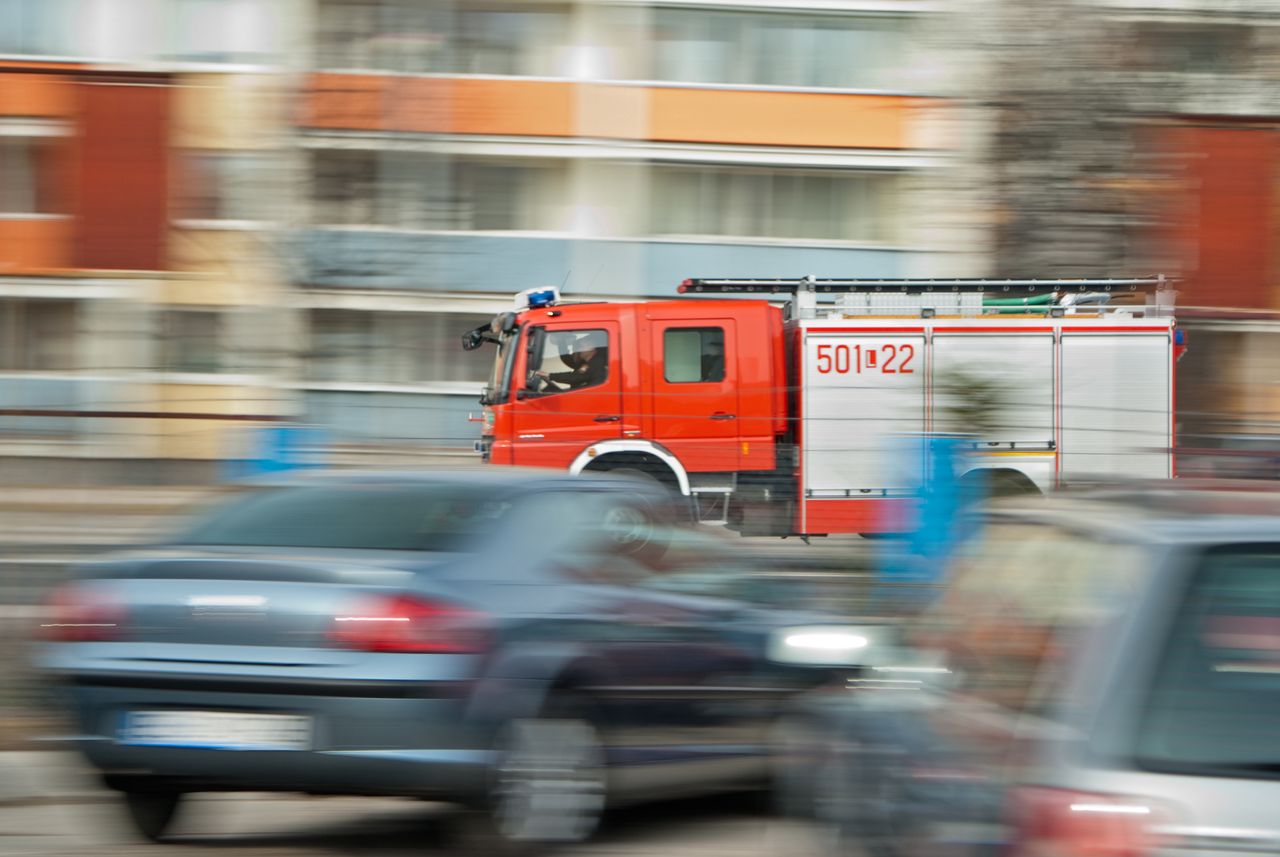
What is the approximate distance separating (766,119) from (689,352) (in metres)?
15.3

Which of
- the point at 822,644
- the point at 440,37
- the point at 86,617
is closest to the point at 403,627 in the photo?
the point at 86,617

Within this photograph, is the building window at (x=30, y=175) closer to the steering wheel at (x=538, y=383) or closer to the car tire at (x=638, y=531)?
the steering wheel at (x=538, y=383)

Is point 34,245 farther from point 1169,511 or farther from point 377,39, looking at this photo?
point 1169,511

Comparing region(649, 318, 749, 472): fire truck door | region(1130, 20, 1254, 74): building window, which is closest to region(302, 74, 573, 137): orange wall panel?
region(649, 318, 749, 472): fire truck door

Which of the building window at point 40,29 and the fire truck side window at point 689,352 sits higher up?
the building window at point 40,29

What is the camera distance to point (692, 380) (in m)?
16.4

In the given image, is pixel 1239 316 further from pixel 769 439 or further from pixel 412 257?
pixel 412 257

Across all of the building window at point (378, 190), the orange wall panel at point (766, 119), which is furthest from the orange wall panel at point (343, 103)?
the orange wall panel at point (766, 119)

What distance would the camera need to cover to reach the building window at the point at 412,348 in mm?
29000

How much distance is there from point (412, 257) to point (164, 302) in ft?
45.1

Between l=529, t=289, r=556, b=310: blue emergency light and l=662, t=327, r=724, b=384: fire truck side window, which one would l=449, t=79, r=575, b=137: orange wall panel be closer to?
l=529, t=289, r=556, b=310: blue emergency light

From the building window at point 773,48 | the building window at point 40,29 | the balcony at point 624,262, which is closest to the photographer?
the balcony at point 624,262

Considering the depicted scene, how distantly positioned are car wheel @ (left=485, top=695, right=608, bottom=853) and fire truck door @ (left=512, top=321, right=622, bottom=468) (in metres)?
10.2

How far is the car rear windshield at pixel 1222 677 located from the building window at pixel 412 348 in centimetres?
2558
